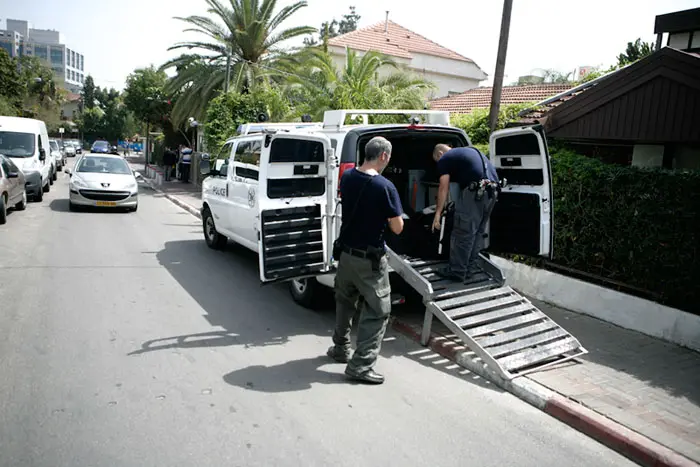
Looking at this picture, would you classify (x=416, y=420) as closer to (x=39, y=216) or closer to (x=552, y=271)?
(x=552, y=271)

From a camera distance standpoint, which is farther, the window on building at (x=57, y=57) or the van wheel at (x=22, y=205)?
the window on building at (x=57, y=57)

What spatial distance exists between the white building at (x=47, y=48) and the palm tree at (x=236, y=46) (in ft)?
451

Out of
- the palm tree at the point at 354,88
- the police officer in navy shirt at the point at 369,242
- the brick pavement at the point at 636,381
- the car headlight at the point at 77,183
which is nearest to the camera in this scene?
the brick pavement at the point at 636,381

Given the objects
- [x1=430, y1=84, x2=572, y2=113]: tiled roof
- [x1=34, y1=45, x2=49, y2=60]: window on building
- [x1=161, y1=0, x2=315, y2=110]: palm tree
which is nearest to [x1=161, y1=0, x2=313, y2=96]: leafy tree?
[x1=161, y1=0, x2=315, y2=110]: palm tree

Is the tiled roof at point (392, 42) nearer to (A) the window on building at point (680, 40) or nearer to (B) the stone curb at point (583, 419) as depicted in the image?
(A) the window on building at point (680, 40)

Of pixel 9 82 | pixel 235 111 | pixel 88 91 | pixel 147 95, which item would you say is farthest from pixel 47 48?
pixel 235 111

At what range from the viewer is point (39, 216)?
12.8m

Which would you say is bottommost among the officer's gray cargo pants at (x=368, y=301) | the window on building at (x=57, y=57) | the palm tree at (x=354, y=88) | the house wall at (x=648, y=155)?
the officer's gray cargo pants at (x=368, y=301)

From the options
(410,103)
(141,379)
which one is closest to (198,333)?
(141,379)

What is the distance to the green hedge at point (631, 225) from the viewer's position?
5875mm

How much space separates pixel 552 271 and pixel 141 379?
18.4 ft

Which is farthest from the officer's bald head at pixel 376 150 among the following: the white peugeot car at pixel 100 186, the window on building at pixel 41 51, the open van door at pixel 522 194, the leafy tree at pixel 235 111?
the window on building at pixel 41 51

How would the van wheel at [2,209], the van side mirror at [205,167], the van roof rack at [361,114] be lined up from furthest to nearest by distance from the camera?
the van wheel at [2,209] < the van side mirror at [205,167] < the van roof rack at [361,114]

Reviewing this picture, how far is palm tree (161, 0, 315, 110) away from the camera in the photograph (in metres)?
21.5
